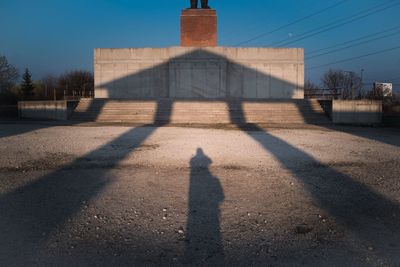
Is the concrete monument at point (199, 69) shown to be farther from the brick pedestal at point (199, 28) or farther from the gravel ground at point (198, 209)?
the gravel ground at point (198, 209)

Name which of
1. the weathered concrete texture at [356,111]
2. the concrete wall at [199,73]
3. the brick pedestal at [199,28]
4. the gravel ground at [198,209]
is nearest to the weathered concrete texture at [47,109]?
the concrete wall at [199,73]

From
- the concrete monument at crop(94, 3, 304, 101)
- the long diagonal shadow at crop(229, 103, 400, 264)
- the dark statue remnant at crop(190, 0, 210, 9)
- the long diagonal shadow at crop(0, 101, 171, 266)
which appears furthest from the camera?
the dark statue remnant at crop(190, 0, 210, 9)

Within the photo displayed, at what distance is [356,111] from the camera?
20.0 m

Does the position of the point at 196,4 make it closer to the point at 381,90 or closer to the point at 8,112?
the point at 8,112

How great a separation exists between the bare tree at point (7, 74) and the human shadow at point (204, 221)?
52281 mm

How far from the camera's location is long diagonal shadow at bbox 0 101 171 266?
3360 millimetres

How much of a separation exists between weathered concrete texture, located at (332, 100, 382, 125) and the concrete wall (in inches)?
374

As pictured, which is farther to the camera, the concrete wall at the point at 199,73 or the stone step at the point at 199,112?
the concrete wall at the point at 199,73

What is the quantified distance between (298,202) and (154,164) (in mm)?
3363

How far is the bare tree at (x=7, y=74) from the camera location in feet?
169

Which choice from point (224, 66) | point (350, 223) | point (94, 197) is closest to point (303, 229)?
point (350, 223)

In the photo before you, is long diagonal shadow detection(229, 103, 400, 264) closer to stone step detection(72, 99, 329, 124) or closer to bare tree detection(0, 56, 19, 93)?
stone step detection(72, 99, 329, 124)

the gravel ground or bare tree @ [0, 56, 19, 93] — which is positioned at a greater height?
bare tree @ [0, 56, 19, 93]

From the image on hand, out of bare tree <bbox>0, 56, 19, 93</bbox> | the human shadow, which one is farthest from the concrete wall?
bare tree <bbox>0, 56, 19, 93</bbox>
